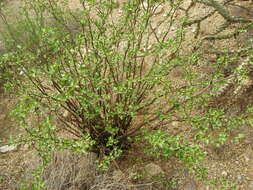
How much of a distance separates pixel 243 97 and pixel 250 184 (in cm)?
101

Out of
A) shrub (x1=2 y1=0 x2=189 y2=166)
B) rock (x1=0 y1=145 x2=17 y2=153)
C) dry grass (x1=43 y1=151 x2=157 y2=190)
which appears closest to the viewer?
shrub (x1=2 y1=0 x2=189 y2=166)

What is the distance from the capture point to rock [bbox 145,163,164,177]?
2.61m

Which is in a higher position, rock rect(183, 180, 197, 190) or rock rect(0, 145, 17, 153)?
rock rect(183, 180, 197, 190)

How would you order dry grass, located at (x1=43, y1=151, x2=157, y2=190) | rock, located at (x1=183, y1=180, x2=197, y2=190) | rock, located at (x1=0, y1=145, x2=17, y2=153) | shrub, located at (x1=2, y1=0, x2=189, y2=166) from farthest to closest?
1. rock, located at (x1=0, y1=145, x2=17, y2=153)
2. rock, located at (x1=183, y1=180, x2=197, y2=190)
3. dry grass, located at (x1=43, y1=151, x2=157, y2=190)
4. shrub, located at (x1=2, y1=0, x2=189, y2=166)

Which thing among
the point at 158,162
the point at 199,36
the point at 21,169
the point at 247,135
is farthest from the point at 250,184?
the point at 21,169

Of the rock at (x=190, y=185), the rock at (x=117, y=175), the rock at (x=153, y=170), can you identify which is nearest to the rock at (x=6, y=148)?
the rock at (x=117, y=175)

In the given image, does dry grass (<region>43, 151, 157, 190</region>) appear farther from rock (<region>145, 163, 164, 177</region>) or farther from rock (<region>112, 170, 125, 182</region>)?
rock (<region>145, 163, 164, 177</region>)

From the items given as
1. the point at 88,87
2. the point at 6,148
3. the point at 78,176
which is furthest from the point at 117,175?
the point at 6,148

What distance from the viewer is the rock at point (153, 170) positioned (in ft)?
8.55

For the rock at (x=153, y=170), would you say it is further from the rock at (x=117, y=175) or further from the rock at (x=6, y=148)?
the rock at (x=6, y=148)

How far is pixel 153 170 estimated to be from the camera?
8.65 feet

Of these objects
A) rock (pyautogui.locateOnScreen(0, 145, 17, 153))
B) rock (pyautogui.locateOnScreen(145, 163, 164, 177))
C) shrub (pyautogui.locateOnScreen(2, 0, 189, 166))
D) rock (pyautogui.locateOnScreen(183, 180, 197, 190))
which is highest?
shrub (pyautogui.locateOnScreen(2, 0, 189, 166))

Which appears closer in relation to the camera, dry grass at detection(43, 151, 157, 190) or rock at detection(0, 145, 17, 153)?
dry grass at detection(43, 151, 157, 190)

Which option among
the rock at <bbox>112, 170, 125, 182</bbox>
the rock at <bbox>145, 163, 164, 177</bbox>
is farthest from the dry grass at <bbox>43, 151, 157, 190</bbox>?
the rock at <bbox>145, 163, 164, 177</bbox>
